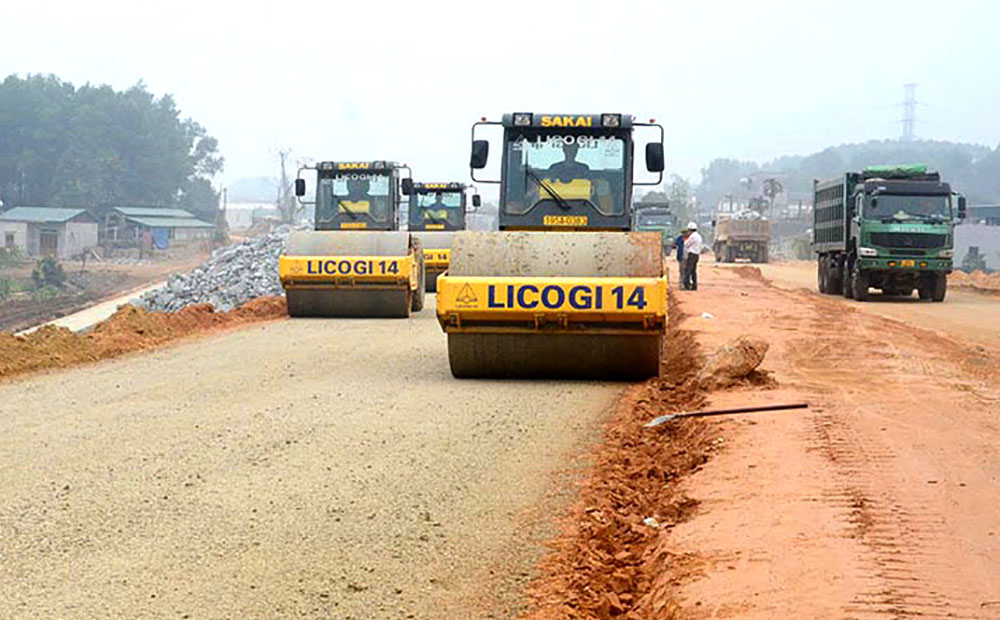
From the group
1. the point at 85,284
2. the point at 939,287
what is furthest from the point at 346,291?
the point at 85,284

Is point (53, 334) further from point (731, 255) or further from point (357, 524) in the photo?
point (731, 255)

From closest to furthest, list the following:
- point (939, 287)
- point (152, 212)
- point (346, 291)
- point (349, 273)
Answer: point (349, 273)
point (346, 291)
point (939, 287)
point (152, 212)

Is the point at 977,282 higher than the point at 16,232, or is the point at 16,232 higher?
the point at 16,232

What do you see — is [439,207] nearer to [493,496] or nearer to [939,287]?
[939,287]

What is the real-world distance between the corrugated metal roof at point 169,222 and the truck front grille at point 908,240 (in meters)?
62.0

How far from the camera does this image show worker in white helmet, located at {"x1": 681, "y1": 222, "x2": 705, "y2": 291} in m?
29.2

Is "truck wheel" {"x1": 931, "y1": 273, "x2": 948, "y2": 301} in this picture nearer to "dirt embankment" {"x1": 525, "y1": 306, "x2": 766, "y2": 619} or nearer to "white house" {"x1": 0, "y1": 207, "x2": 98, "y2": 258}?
"dirt embankment" {"x1": 525, "y1": 306, "x2": 766, "y2": 619}

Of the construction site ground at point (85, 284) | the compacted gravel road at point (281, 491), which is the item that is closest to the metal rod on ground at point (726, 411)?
the compacted gravel road at point (281, 491)

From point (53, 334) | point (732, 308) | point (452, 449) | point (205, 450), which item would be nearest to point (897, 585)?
point (452, 449)

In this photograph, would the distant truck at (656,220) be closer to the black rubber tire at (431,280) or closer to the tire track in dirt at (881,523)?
the black rubber tire at (431,280)

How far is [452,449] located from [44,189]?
86.3 metres

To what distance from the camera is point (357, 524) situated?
6.38 metres

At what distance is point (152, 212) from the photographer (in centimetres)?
8838

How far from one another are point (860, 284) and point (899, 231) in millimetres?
1723
